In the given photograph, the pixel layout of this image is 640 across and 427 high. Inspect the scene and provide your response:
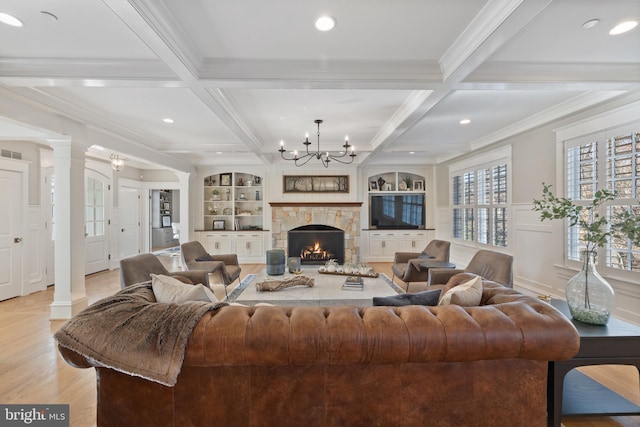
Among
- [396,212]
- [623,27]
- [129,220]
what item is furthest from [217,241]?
[623,27]

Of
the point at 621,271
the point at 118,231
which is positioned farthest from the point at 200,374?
the point at 118,231

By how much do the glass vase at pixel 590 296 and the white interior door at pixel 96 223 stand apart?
24.5 ft

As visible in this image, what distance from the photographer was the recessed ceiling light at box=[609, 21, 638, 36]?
1979mm

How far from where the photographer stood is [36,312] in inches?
149

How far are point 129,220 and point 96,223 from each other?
1.13 meters

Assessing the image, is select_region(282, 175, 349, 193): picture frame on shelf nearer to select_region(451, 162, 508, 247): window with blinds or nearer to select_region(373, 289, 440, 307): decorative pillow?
select_region(451, 162, 508, 247): window with blinds

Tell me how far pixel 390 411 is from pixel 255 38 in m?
2.45

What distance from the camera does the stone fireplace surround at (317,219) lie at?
682 cm

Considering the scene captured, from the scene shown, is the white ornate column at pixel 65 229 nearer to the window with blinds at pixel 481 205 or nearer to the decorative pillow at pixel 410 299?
the decorative pillow at pixel 410 299

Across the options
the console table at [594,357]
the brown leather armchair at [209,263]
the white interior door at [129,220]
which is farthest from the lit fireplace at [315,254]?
the console table at [594,357]

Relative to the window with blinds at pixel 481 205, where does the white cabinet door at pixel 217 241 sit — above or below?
below

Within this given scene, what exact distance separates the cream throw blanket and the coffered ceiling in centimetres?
163

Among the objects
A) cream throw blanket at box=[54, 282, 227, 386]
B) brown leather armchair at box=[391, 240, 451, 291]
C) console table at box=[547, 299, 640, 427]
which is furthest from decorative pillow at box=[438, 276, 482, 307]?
brown leather armchair at box=[391, 240, 451, 291]

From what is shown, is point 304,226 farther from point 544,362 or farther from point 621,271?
point 544,362
